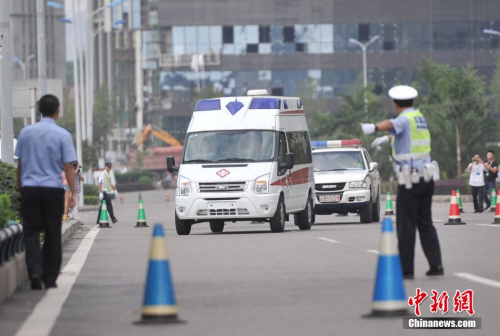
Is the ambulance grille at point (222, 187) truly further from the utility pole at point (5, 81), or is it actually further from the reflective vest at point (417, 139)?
the reflective vest at point (417, 139)

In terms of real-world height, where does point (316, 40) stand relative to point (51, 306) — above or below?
above

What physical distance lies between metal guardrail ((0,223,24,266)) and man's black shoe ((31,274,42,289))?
1.06 feet

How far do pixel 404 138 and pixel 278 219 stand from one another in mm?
12861

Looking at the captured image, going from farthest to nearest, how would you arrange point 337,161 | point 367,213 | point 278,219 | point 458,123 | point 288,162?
point 458,123
point 337,161
point 367,213
point 288,162
point 278,219

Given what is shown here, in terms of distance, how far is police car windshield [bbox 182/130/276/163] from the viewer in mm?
27500

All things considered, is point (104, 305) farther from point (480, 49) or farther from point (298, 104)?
point (480, 49)

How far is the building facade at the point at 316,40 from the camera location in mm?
114938

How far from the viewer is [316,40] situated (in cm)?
11675

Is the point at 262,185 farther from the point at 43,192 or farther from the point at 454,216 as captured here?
the point at 43,192

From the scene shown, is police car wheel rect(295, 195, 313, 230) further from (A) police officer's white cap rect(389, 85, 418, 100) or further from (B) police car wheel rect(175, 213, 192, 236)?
(A) police officer's white cap rect(389, 85, 418, 100)

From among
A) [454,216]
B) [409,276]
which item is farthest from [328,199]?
[409,276]

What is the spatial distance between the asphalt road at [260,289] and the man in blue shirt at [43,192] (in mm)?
325

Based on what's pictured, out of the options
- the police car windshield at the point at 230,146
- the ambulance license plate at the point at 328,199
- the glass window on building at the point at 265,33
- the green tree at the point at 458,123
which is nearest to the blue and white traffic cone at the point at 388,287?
the police car windshield at the point at 230,146

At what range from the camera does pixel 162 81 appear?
120875 mm
